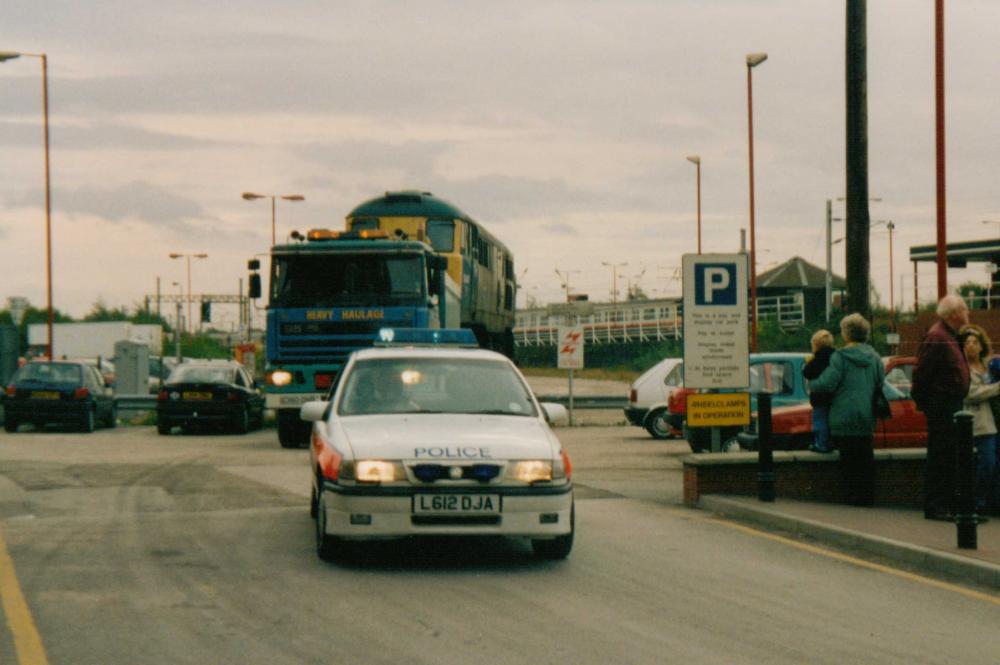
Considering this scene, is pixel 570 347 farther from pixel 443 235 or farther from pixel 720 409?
pixel 720 409

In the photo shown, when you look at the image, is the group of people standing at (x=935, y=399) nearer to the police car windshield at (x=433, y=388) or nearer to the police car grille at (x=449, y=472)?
the police car windshield at (x=433, y=388)

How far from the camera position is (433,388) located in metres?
10.9

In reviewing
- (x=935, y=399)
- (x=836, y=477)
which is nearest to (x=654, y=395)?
(x=836, y=477)

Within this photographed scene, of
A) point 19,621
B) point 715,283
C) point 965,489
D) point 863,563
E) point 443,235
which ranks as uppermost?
point 443,235

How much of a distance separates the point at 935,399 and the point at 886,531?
1296 mm

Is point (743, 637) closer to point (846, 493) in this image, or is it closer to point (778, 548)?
point (778, 548)

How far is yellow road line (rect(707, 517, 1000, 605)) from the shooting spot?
895cm

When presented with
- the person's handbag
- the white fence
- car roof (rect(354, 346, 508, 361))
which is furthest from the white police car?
the white fence

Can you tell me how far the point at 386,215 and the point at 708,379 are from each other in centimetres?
1261

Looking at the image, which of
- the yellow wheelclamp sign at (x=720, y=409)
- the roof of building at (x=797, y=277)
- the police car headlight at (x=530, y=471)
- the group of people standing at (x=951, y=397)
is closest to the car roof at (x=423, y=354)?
the police car headlight at (x=530, y=471)

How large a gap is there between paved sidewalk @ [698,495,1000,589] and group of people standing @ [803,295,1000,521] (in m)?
0.30

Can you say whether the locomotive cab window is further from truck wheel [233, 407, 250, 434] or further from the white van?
truck wheel [233, 407, 250, 434]

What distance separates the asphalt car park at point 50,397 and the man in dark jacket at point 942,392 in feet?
71.0

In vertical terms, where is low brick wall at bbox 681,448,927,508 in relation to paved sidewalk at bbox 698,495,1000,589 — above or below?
above
